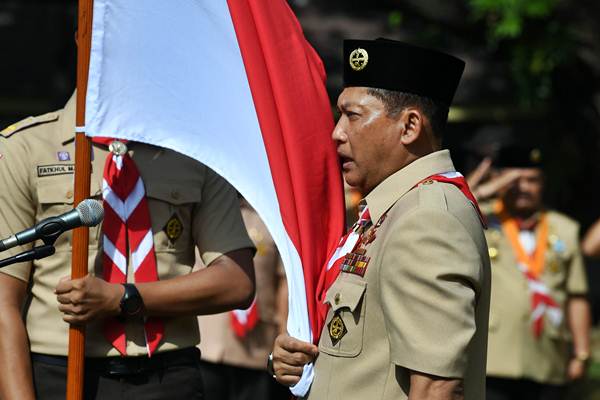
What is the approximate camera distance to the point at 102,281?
3.96 m

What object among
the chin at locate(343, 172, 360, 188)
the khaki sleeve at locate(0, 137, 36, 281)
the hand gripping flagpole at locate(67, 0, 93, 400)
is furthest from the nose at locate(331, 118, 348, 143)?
the khaki sleeve at locate(0, 137, 36, 281)

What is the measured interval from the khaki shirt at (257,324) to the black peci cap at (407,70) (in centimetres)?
356

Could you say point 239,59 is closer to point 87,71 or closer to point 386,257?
point 87,71

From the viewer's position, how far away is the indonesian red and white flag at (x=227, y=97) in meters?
4.06

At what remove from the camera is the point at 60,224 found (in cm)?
358

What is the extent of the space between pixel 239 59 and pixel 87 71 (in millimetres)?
537

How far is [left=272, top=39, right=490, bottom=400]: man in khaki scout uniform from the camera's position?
322 cm

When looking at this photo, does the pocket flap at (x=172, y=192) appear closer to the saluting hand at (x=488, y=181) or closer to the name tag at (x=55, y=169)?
the name tag at (x=55, y=169)

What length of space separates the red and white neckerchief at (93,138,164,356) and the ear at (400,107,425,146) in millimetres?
1067

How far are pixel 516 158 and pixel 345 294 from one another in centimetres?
451

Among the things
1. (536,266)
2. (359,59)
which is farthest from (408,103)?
(536,266)

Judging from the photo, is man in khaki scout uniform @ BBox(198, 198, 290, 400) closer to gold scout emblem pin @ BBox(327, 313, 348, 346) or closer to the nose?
the nose

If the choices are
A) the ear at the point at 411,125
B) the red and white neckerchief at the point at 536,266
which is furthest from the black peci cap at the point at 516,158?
the ear at the point at 411,125

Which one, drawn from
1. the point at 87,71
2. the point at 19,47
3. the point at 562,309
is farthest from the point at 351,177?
the point at 19,47
